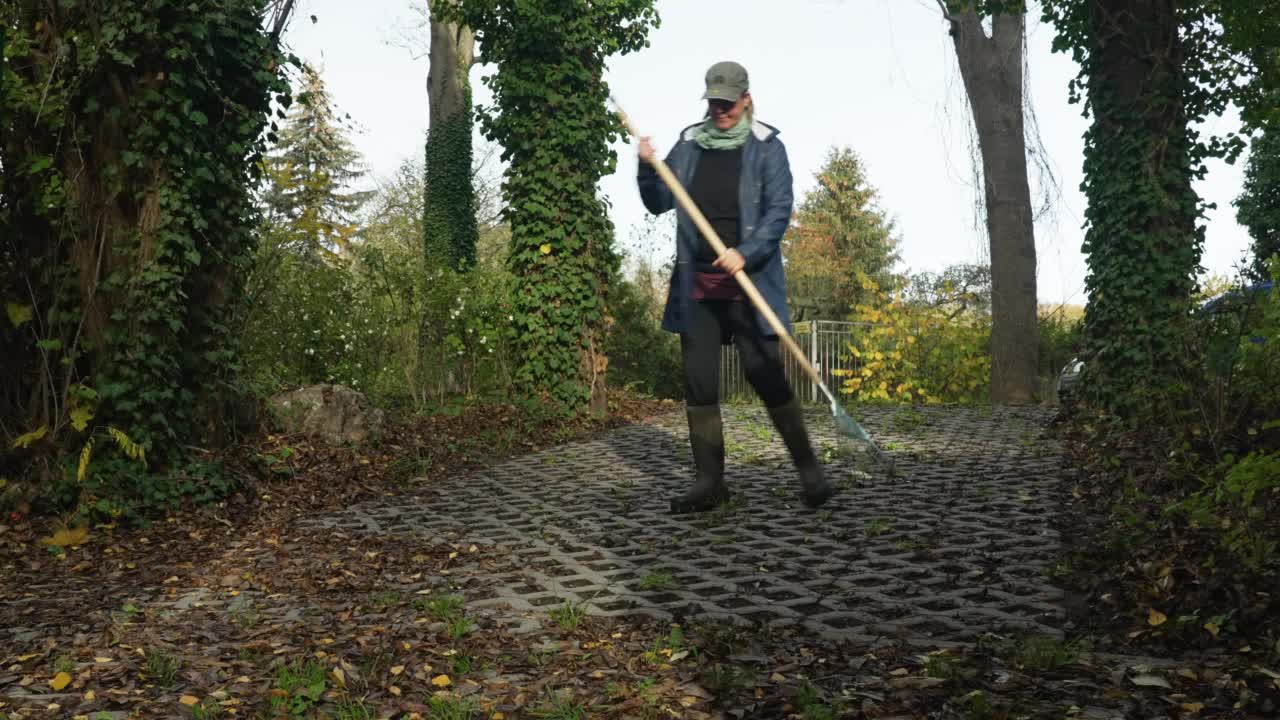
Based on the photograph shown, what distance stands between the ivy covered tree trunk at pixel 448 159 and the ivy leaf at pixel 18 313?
1325cm

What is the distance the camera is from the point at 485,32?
43.3 feet

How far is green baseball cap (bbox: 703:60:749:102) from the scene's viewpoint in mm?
6195

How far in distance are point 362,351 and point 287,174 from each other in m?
2.40

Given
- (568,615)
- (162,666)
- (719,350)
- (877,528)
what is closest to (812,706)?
(568,615)

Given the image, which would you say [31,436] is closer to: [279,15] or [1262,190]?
[279,15]

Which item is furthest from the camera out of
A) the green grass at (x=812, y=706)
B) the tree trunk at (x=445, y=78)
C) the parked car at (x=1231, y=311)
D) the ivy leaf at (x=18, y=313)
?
the tree trunk at (x=445, y=78)

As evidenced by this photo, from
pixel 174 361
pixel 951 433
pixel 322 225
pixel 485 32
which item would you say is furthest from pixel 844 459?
pixel 322 225

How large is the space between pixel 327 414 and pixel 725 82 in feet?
17.6

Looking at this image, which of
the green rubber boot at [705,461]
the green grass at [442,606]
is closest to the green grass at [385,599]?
the green grass at [442,606]

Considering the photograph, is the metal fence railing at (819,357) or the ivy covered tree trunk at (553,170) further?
the metal fence railing at (819,357)

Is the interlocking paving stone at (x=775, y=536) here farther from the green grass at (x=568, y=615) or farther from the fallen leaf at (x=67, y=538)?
the fallen leaf at (x=67, y=538)

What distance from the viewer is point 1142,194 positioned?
10.1m

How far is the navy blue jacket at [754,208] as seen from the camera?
6.25m

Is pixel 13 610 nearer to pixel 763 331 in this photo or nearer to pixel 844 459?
pixel 763 331
